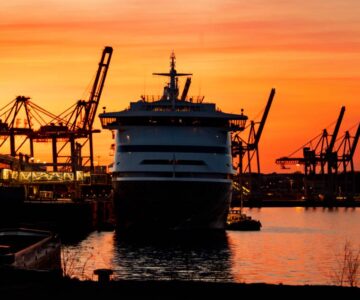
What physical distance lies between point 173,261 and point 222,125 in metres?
26.2

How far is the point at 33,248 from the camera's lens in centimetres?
3338

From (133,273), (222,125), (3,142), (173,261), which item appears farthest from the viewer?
(3,142)

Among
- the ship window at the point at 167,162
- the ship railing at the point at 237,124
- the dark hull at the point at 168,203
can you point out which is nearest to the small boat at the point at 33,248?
the dark hull at the point at 168,203

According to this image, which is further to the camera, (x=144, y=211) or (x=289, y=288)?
(x=144, y=211)

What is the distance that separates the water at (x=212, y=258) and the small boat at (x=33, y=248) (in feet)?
4.90

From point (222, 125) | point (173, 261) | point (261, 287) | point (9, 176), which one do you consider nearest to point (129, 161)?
point (222, 125)

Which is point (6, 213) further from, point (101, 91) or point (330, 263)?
point (101, 91)

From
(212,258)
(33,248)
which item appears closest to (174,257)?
(212,258)

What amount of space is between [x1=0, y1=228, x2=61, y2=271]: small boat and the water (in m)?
1.49

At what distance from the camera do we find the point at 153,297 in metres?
21.0

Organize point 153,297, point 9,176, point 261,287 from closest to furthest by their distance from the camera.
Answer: point 153,297 → point 261,287 → point 9,176

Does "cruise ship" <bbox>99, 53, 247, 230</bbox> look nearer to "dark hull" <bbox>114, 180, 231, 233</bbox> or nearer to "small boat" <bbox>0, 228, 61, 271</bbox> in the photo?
"dark hull" <bbox>114, 180, 231, 233</bbox>

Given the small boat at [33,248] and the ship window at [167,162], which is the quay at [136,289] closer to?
the small boat at [33,248]

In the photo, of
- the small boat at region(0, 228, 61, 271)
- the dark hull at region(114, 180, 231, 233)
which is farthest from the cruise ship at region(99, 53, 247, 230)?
the small boat at region(0, 228, 61, 271)
